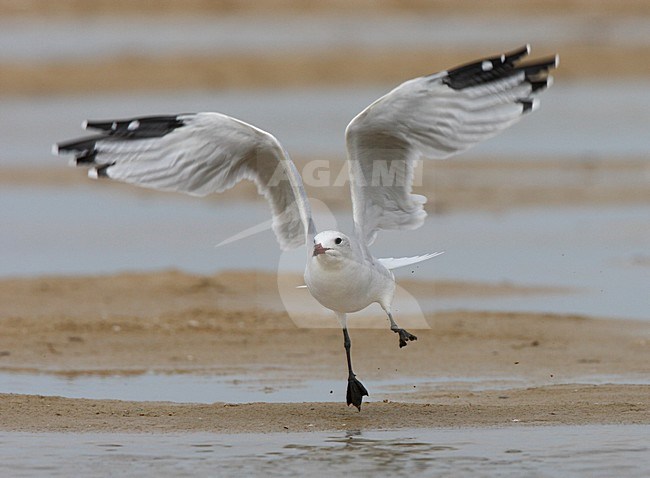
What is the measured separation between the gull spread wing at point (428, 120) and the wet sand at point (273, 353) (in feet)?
4.34

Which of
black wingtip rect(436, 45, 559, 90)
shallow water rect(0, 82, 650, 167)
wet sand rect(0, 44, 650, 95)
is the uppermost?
wet sand rect(0, 44, 650, 95)

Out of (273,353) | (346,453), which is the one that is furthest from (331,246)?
(273,353)

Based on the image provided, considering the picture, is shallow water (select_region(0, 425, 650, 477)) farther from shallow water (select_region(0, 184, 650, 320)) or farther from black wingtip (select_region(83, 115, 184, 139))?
shallow water (select_region(0, 184, 650, 320))

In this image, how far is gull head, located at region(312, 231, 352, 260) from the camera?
838 cm

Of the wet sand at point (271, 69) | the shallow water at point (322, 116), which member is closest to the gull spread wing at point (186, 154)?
the shallow water at point (322, 116)

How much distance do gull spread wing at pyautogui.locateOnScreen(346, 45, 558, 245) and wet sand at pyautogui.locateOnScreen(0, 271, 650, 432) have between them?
132cm

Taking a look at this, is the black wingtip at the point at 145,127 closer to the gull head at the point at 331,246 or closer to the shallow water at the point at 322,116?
the gull head at the point at 331,246

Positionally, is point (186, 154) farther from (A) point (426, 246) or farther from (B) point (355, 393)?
(A) point (426, 246)

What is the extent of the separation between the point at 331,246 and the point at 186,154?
1293 mm

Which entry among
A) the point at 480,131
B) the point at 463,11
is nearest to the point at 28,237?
the point at 480,131

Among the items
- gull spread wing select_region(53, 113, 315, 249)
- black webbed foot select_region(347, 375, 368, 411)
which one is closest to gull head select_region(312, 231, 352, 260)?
gull spread wing select_region(53, 113, 315, 249)

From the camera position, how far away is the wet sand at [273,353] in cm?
855

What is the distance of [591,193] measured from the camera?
18.1 m

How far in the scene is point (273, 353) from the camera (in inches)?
416
